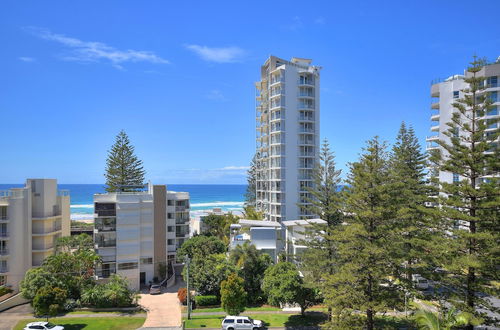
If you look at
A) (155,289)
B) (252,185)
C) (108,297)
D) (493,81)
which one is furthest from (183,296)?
(493,81)

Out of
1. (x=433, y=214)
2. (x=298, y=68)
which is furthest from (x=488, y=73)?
(x=433, y=214)

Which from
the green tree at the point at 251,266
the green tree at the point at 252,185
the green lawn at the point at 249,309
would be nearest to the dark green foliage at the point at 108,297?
the green lawn at the point at 249,309

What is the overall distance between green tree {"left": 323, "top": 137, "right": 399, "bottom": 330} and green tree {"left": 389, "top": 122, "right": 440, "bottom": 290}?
663 millimetres

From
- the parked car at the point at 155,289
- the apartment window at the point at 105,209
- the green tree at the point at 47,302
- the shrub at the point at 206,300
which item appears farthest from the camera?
the apartment window at the point at 105,209

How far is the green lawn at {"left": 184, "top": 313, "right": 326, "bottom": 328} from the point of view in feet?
71.8

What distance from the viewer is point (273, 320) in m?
22.5

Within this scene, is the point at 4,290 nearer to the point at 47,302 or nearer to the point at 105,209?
the point at 47,302

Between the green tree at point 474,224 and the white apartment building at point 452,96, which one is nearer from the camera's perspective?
the green tree at point 474,224

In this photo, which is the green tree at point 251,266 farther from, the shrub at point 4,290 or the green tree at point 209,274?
the shrub at point 4,290

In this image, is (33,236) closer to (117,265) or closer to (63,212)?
(63,212)

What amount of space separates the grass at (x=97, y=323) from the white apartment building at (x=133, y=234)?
229 inches

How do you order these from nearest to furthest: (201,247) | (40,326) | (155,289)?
(40,326), (155,289), (201,247)

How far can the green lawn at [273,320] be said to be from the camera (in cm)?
2189

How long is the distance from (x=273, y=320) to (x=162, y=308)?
793cm
